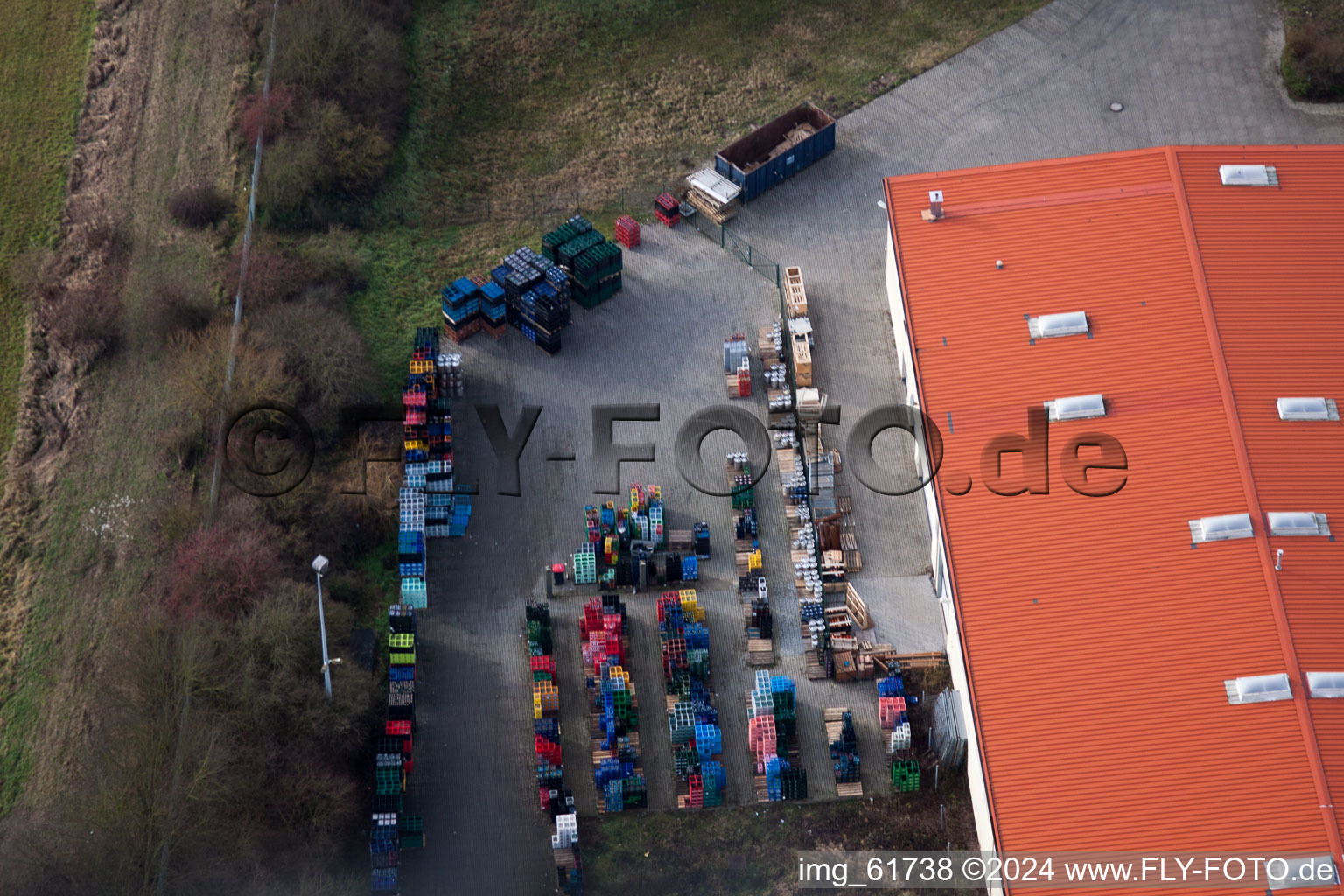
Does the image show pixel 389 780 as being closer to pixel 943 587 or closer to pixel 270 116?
pixel 943 587

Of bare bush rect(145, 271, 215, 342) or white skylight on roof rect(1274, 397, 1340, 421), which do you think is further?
bare bush rect(145, 271, 215, 342)

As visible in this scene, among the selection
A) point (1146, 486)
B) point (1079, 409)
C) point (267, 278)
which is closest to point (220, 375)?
point (267, 278)

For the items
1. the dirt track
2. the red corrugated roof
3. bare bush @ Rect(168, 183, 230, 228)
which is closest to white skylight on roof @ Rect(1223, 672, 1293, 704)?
the red corrugated roof

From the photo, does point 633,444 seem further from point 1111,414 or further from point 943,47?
point 943,47

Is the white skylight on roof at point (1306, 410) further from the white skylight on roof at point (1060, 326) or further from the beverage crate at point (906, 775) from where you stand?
the beverage crate at point (906, 775)

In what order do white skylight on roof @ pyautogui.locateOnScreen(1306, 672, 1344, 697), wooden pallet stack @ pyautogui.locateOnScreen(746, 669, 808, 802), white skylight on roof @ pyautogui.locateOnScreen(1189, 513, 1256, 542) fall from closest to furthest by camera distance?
white skylight on roof @ pyautogui.locateOnScreen(1306, 672, 1344, 697) < white skylight on roof @ pyautogui.locateOnScreen(1189, 513, 1256, 542) < wooden pallet stack @ pyautogui.locateOnScreen(746, 669, 808, 802)

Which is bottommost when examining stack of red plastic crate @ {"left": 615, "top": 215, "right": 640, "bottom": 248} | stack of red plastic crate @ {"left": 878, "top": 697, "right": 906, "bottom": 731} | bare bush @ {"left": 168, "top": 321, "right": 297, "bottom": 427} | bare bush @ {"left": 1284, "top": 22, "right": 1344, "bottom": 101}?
stack of red plastic crate @ {"left": 878, "top": 697, "right": 906, "bottom": 731}

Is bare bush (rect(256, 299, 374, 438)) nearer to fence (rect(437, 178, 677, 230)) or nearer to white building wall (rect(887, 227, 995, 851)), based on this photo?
fence (rect(437, 178, 677, 230))
